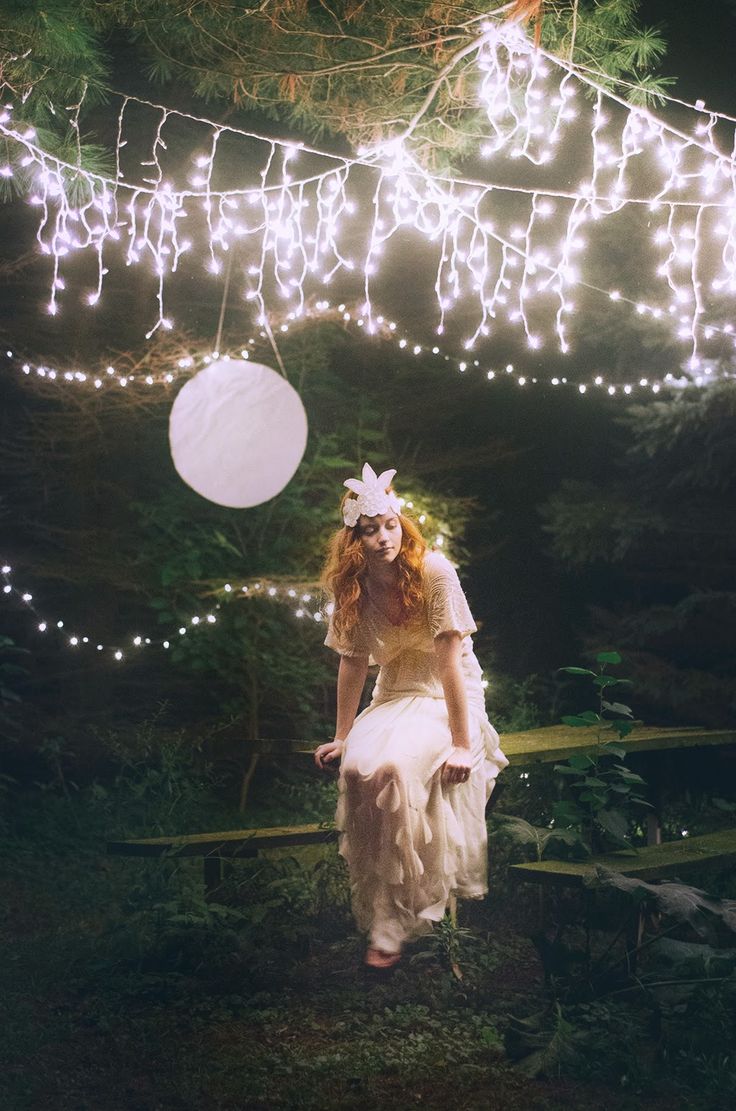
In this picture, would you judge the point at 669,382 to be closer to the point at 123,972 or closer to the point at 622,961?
the point at 622,961

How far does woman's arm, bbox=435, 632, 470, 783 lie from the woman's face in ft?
1.12

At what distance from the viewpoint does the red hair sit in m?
3.80

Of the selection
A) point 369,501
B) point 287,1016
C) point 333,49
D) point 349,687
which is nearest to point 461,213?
point 333,49

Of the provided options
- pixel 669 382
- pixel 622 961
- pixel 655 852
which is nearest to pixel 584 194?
pixel 669 382

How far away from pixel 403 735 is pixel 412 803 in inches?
9.1

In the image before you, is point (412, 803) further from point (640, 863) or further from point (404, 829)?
point (640, 863)

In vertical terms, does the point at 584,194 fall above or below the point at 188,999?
above

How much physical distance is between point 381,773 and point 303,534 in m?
2.83

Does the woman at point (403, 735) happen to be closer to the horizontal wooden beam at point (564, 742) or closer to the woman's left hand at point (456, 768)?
the woman's left hand at point (456, 768)

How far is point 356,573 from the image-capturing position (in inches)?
154

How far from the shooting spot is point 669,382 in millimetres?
5547

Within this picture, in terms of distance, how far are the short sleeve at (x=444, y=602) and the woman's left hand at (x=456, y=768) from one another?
416 millimetres

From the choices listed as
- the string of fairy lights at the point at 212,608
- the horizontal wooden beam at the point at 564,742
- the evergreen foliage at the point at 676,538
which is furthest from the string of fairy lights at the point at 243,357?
the horizontal wooden beam at the point at 564,742

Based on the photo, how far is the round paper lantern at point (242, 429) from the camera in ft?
20.2
